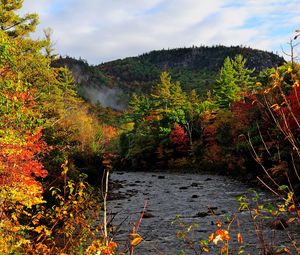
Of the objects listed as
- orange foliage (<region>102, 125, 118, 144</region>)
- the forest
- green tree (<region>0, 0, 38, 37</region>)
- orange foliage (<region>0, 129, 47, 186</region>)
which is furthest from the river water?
orange foliage (<region>102, 125, 118, 144</region>)

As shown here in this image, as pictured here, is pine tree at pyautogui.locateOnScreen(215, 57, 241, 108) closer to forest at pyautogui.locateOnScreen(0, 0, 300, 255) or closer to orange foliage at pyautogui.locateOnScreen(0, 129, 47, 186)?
forest at pyautogui.locateOnScreen(0, 0, 300, 255)

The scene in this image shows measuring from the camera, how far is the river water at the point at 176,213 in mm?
15023

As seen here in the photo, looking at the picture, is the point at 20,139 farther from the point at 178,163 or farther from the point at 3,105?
the point at 178,163

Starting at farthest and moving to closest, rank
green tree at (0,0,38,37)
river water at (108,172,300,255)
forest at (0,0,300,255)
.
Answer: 1. green tree at (0,0,38,37)
2. river water at (108,172,300,255)
3. forest at (0,0,300,255)

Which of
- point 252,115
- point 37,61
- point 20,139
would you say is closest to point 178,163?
point 252,115

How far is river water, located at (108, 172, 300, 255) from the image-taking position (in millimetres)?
15023

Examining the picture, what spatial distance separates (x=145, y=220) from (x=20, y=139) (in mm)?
9961

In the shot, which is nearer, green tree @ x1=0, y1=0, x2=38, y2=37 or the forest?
the forest

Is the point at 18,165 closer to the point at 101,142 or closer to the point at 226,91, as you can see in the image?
the point at 226,91

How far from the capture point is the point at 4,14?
33406 millimetres

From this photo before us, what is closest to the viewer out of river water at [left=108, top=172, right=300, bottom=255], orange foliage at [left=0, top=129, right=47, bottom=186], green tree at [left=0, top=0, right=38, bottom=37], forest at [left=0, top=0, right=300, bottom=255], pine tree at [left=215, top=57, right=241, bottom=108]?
forest at [left=0, top=0, right=300, bottom=255]

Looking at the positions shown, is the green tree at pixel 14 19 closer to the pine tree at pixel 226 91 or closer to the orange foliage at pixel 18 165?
the orange foliage at pixel 18 165

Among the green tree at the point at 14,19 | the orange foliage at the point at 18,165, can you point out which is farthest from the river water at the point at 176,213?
the green tree at the point at 14,19

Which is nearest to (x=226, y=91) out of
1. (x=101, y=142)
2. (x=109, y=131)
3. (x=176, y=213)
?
(x=101, y=142)
